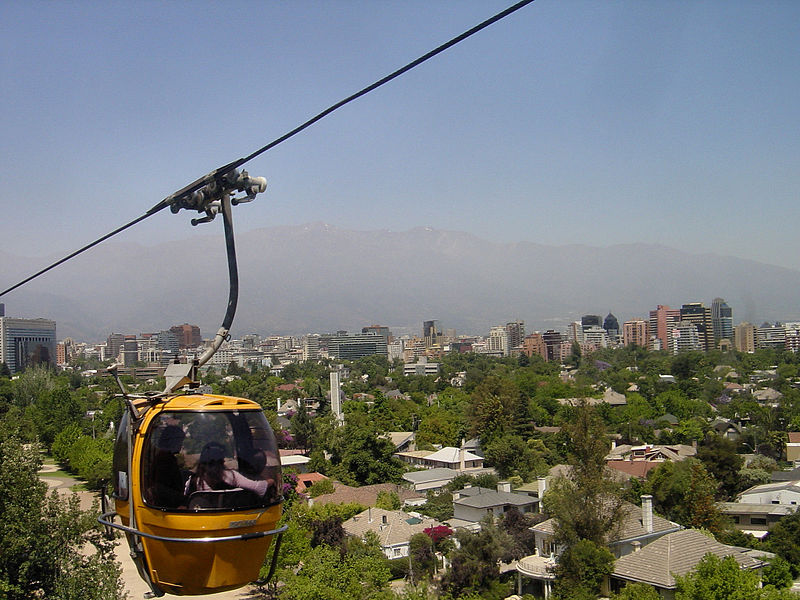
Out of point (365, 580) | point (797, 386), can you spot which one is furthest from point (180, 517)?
point (797, 386)

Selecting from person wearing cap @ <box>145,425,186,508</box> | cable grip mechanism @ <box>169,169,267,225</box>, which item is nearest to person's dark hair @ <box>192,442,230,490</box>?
person wearing cap @ <box>145,425,186,508</box>

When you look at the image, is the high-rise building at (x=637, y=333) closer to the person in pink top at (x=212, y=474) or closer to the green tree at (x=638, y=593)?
the green tree at (x=638, y=593)

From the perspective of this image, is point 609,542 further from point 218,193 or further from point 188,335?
point 188,335

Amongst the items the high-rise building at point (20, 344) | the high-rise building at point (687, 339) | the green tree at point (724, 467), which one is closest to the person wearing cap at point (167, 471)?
the green tree at point (724, 467)

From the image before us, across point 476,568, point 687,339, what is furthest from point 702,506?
point 687,339

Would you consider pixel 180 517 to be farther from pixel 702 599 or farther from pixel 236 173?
pixel 702 599
